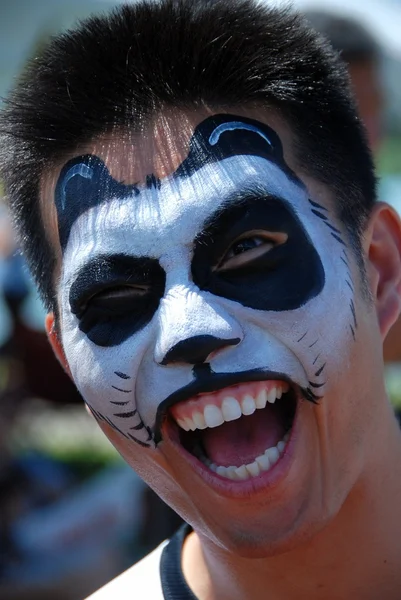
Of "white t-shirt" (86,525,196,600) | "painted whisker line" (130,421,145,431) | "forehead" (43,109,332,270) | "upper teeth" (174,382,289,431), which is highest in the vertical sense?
"forehead" (43,109,332,270)

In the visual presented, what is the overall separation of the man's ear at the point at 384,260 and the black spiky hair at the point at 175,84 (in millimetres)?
48

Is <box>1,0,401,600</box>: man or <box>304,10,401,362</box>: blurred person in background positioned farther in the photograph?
<box>304,10,401,362</box>: blurred person in background

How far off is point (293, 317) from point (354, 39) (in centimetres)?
220

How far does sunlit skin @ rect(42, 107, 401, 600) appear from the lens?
176 centimetres

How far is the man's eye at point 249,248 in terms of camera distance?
5.85 feet

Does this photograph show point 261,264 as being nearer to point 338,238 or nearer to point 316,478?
point 338,238

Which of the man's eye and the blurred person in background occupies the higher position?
the blurred person in background

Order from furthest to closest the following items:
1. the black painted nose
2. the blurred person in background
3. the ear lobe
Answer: the blurred person in background
the ear lobe
the black painted nose

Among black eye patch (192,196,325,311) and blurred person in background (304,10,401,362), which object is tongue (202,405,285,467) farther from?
blurred person in background (304,10,401,362)

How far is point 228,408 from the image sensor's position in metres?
1.74

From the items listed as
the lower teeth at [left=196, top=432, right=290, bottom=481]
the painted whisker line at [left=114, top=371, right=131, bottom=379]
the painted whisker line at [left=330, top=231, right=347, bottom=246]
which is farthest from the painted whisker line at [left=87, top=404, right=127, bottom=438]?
the painted whisker line at [left=330, top=231, right=347, bottom=246]

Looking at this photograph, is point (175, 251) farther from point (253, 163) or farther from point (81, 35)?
point (81, 35)

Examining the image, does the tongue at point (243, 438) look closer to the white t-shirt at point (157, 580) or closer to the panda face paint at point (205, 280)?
the panda face paint at point (205, 280)

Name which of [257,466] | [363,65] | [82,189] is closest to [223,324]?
[257,466]
